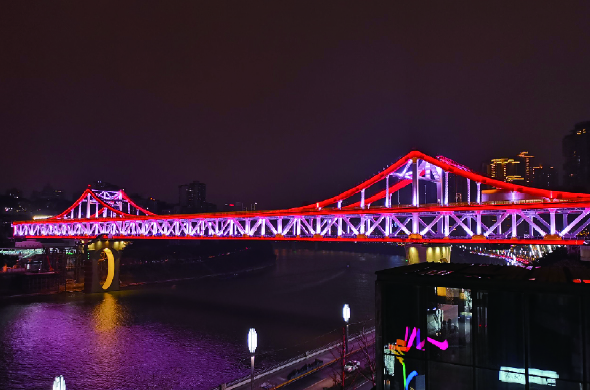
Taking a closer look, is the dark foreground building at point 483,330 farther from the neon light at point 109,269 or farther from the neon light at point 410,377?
the neon light at point 109,269

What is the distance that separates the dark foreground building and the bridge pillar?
65642 mm

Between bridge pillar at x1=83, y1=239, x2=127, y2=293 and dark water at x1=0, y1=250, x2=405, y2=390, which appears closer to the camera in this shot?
dark water at x1=0, y1=250, x2=405, y2=390

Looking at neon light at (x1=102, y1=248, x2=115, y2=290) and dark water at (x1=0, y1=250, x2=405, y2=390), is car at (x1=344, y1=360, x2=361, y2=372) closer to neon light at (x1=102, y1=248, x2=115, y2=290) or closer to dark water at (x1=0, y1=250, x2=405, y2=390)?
dark water at (x1=0, y1=250, x2=405, y2=390)

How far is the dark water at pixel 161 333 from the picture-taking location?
3114 centimetres

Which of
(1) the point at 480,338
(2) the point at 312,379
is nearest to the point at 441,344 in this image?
(1) the point at 480,338

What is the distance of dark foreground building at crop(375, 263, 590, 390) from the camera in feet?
31.5

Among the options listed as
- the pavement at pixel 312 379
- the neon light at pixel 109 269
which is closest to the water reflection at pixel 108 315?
the neon light at pixel 109 269

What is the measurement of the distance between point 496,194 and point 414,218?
35.7 ft

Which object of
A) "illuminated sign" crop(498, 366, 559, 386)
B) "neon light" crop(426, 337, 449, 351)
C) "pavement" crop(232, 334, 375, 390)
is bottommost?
"pavement" crop(232, 334, 375, 390)

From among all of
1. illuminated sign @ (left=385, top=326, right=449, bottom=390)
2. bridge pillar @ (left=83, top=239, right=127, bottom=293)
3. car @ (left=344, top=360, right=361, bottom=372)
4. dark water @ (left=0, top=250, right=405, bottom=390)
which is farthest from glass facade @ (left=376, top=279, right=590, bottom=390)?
bridge pillar @ (left=83, top=239, right=127, bottom=293)

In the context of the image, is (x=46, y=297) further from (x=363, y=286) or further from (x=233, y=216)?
(x=363, y=286)

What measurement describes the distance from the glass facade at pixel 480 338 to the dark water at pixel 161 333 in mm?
20381

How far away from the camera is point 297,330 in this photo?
138 feet

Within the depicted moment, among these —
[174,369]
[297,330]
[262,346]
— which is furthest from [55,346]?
[297,330]
